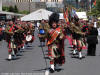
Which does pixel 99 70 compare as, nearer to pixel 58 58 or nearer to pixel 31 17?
pixel 58 58

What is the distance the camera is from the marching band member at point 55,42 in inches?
460

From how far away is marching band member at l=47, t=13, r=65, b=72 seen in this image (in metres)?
11.7

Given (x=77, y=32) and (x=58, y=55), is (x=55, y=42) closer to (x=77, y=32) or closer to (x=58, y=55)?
(x=58, y=55)

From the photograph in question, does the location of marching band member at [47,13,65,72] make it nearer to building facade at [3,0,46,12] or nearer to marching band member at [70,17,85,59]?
marching band member at [70,17,85,59]

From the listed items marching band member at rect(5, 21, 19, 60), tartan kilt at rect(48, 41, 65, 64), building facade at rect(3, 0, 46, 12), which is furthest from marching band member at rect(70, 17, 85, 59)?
building facade at rect(3, 0, 46, 12)

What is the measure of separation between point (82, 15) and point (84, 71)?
4345 centimetres

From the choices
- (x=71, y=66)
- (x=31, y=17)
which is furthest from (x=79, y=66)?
(x=31, y=17)

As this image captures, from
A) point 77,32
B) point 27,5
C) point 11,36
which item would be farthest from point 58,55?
point 27,5

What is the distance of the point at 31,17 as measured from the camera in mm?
26844

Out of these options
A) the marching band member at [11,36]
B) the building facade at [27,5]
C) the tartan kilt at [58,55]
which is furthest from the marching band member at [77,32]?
the building facade at [27,5]

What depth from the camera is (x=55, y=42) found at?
11820mm

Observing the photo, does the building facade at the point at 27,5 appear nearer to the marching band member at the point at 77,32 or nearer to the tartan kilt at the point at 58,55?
the marching band member at the point at 77,32

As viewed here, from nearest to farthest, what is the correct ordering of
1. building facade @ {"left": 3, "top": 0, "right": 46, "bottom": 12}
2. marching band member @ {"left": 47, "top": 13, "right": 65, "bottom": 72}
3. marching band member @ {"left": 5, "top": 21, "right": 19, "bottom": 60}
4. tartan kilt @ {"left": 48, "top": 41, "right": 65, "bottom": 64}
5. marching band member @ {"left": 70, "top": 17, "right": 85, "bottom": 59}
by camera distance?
marching band member @ {"left": 47, "top": 13, "right": 65, "bottom": 72} < tartan kilt @ {"left": 48, "top": 41, "right": 65, "bottom": 64} < marching band member @ {"left": 5, "top": 21, "right": 19, "bottom": 60} < marching band member @ {"left": 70, "top": 17, "right": 85, "bottom": 59} < building facade @ {"left": 3, "top": 0, "right": 46, "bottom": 12}

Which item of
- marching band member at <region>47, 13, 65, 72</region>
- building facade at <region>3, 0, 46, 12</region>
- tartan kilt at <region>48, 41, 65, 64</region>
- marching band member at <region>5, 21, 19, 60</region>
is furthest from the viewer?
building facade at <region>3, 0, 46, 12</region>
